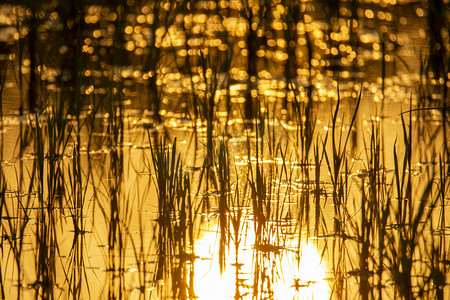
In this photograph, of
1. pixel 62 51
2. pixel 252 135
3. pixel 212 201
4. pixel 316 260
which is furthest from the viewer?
pixel 62 51

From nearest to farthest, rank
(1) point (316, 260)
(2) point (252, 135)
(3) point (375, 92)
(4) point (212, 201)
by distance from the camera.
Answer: (1) point (316, 260) < (4) point (212, 201) < (2) point (252, 135) < (3) point (375, 92)

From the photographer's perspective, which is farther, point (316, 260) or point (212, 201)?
point (212, 201)

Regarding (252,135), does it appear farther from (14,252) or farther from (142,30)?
A: (142,30)

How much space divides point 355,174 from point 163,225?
3.80 feet

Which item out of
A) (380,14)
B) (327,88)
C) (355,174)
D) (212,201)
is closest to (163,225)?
(212,201)

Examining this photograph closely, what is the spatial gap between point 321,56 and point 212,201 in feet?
12.4

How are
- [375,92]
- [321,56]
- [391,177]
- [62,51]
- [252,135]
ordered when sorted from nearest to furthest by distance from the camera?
[391,177], [252,135], [375,92], [62,51], [321,56]

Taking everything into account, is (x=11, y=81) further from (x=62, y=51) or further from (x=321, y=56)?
(x=321, y=56)

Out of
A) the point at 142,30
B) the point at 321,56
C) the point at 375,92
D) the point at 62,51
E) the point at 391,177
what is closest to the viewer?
the point at 391,177

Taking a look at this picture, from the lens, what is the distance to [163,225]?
116 inches

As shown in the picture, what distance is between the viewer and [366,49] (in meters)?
7.09

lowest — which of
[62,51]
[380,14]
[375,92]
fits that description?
[375,92]

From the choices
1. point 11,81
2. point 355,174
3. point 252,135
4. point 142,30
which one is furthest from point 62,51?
point 355,174

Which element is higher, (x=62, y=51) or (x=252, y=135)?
(x=62, y=51)
